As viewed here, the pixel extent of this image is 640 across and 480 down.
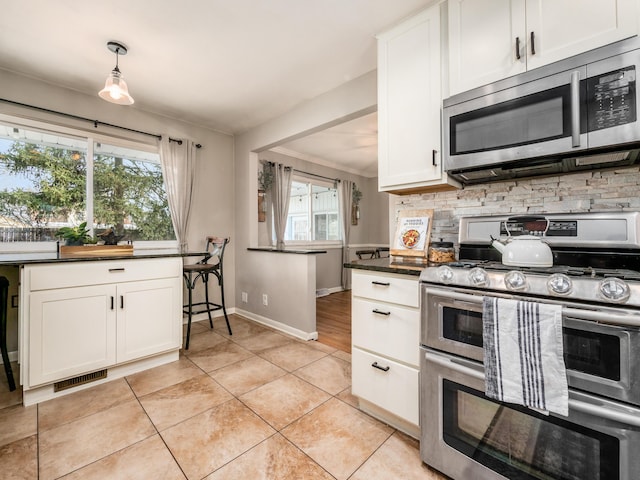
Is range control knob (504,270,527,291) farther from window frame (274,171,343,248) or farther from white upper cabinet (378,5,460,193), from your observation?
window frame (274,171,343,248)

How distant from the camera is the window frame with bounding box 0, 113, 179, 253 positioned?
2461 mm

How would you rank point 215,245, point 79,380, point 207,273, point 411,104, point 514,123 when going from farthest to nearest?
point 215,245 → point 207,273 → point 79,380 → point 411,104 → point 514,123

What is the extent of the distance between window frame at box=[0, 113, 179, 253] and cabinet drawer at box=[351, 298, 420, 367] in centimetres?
261

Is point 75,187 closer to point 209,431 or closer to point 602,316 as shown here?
point 209,431

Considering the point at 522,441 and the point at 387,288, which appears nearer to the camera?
the point at 522,441

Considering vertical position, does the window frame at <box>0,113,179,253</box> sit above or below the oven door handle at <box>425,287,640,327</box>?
above

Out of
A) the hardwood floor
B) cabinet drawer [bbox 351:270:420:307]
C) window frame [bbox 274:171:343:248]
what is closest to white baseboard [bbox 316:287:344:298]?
the hardwood floor

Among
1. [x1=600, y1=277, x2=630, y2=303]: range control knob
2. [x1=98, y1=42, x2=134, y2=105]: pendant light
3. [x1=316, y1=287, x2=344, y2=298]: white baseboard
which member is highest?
[x1=98, y1=42, x2=134, y2=105]: pendant light

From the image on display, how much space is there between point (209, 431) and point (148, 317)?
1150 millimetres

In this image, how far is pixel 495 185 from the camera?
1677 mm

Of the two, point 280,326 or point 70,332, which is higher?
point 70,332

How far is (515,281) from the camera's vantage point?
103 centimetres

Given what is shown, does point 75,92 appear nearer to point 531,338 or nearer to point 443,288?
point 443,288

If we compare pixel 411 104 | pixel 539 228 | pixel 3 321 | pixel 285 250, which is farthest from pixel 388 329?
pixel 3 321
